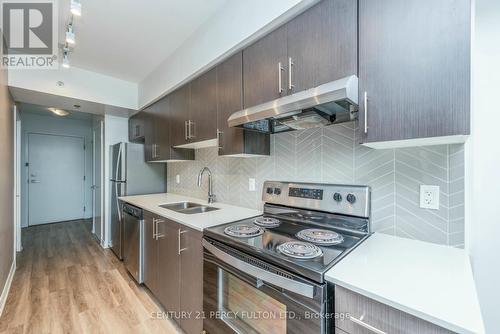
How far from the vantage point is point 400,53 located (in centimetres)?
95

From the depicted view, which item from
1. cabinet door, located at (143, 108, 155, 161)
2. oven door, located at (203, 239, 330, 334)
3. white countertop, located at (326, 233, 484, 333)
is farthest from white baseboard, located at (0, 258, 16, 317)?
white countertop, located at (326, 233, 484, 333)

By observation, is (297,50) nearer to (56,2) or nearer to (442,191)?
(442,191)

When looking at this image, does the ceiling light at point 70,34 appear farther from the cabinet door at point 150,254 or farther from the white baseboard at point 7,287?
the white baseboard at point 7,287

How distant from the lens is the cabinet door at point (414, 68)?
0.83m

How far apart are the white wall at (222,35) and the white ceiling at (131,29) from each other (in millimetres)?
96

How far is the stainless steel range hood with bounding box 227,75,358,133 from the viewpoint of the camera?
1021 millimetres

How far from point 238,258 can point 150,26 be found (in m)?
2.17

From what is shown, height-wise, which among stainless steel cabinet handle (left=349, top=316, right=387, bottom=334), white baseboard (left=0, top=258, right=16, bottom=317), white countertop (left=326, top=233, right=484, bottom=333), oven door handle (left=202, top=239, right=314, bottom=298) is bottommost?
white baseboard (left=0, top=258, right=16, bottom=317)

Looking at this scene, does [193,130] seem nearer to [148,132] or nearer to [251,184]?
[251,184]

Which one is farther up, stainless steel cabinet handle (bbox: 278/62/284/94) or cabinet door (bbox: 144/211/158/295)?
stainless steel cabinet handle (bbox: 278/62/284/94)

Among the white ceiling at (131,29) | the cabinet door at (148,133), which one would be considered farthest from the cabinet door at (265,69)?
the cabinet door at (148,133)

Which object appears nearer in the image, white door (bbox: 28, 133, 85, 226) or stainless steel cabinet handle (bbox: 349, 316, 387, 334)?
stainless steel cabinet handle (bbox: 349, 316, 387, 334)

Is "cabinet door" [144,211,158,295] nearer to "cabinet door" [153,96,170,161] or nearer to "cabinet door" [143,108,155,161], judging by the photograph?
"cabinet door" [153,96,170,161]

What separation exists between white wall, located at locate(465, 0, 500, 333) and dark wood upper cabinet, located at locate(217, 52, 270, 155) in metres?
1.29
